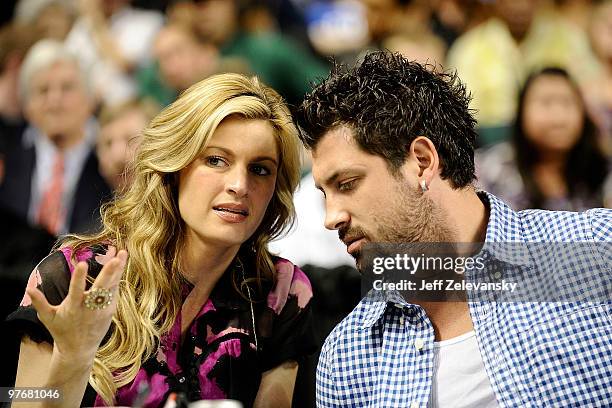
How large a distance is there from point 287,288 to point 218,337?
0.20 meters

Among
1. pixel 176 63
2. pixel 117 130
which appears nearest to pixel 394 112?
pixel 176 63

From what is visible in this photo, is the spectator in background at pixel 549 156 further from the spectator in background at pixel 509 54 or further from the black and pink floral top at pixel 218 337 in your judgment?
the black and pink floral top at pixel 218 337

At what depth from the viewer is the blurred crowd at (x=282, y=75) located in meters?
3.13

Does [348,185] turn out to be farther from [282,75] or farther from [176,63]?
[176,63]

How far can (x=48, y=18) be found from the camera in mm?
3750

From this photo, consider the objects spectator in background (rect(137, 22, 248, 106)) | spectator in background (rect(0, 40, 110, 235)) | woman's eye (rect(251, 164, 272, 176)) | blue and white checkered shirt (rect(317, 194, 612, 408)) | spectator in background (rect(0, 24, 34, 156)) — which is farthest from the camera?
spectator in background (rect(0, 24, 34, 156))

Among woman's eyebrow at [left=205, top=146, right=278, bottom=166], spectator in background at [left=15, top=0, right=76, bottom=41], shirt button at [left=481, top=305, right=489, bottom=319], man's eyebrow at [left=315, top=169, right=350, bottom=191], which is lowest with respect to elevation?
shirt button at [left=481, top=305, right=489, bottom=319]

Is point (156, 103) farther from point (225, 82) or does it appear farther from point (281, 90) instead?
point (225, 82)

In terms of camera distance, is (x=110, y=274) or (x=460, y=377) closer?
(x=110, y=274)

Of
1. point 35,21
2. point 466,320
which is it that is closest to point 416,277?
point 466,320

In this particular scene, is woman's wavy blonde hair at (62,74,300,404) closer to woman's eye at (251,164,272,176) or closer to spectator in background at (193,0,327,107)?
woman's eye at (251,164,272,176)

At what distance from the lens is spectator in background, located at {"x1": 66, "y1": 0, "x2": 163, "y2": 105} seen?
3586 millimetres

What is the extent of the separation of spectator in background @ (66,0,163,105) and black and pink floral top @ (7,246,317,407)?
1.91 meters

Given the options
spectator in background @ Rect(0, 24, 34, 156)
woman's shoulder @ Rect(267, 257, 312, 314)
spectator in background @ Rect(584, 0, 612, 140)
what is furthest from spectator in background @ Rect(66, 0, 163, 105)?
woman's shoulder @ Rect(267, 257, 312, 314)
